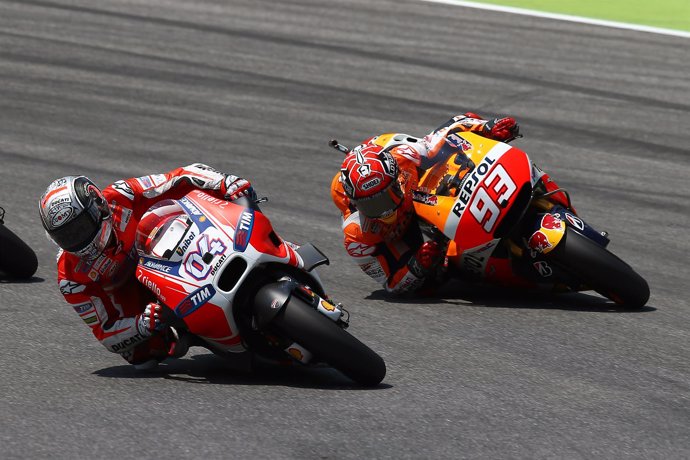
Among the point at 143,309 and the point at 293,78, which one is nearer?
the point at 143,309

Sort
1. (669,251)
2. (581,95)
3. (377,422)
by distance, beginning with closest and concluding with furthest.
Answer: (377,422)
(669,251)
(581,95)

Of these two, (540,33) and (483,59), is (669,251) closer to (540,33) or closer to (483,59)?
(483,59)

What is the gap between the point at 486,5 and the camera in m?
20.6

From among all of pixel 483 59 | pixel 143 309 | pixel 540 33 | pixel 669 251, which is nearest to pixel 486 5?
pixel 540 33

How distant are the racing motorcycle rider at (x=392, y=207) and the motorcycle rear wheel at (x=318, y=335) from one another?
207 centimetres

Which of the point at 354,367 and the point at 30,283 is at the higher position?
the point at 354,367

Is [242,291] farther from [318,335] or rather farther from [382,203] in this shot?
[382,203]

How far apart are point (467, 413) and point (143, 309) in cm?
200

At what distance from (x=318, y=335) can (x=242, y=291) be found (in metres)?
0.52

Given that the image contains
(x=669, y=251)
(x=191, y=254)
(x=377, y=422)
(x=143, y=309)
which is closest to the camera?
(x=377, y=422)

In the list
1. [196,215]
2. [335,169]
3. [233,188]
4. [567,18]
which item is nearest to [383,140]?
[233,188]

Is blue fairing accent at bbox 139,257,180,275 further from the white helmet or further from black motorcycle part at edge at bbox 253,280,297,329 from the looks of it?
black motorcycle part at edge at bbox 253,280,297,329

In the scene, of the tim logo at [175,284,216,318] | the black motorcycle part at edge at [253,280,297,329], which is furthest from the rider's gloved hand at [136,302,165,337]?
the black motorcycle part at edge at [253,280,297,329]

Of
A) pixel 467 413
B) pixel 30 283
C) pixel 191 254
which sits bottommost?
pixel 30 283
